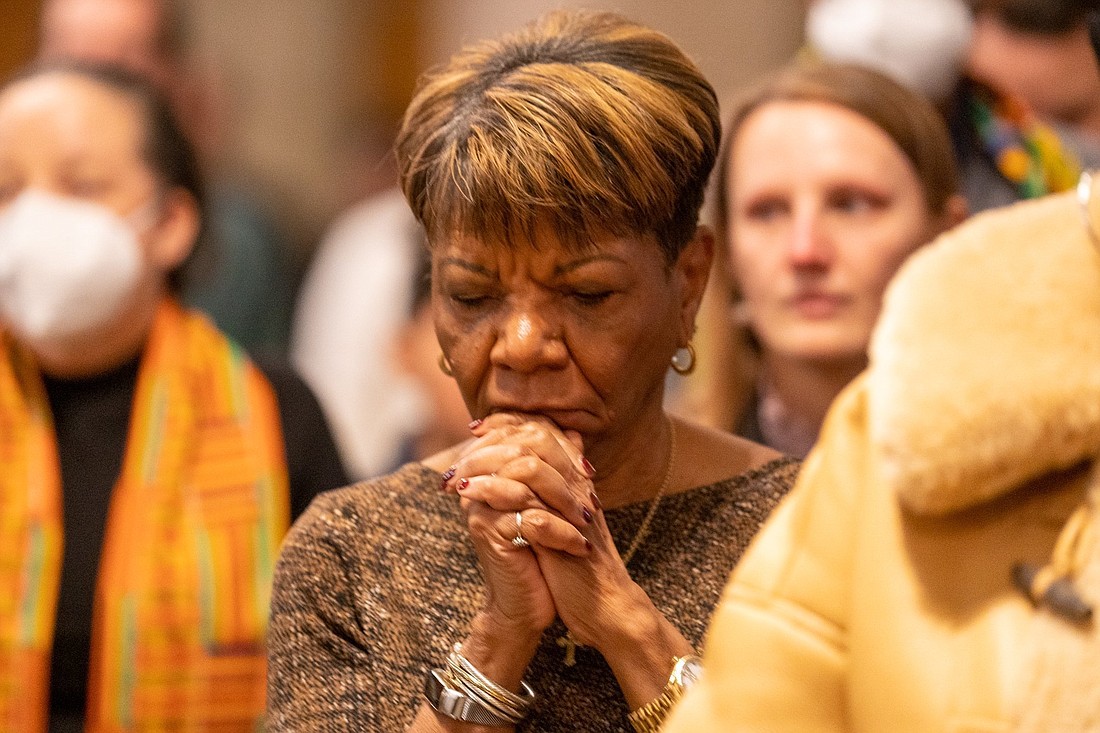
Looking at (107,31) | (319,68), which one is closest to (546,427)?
(107,31)

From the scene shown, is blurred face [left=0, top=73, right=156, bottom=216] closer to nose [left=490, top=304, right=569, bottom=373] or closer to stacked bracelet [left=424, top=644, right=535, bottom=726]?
nose [left=490, top=304, right=569, bottom=373]

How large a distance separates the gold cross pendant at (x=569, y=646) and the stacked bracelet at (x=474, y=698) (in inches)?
4.4

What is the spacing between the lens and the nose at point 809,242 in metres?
2.57

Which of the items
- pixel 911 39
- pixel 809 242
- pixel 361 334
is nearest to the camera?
pixel 809 242

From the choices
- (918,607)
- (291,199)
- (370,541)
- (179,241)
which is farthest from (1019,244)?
(291,199)

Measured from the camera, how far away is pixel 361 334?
4.88m

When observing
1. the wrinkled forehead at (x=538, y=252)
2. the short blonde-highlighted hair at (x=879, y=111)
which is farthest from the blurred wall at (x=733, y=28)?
the wrinkled forehead at (x=538, y=252)

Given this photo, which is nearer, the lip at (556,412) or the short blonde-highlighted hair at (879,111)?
the lip at (556,412)

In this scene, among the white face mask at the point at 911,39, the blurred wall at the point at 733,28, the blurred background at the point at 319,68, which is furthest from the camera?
the blurred background at the point at 319,68

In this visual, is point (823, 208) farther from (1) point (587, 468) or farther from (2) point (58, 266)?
(2) point (58, 266)

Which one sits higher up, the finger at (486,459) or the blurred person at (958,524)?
the blurred person at (958,524)

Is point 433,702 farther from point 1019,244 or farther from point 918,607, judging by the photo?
point 1019,244

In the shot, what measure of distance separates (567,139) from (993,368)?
645 mm

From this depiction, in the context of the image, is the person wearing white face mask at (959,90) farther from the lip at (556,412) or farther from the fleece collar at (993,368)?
the fleece collar at (993,368)
